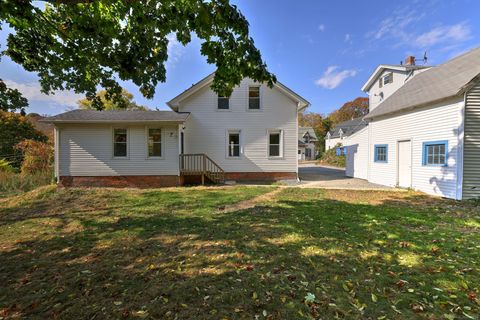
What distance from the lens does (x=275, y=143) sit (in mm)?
14438

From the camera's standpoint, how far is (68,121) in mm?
11281

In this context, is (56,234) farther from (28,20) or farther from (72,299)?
(28,20)

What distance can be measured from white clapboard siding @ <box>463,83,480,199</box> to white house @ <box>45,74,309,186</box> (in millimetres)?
7220

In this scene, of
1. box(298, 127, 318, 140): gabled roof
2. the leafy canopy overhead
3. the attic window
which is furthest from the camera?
box(298, 127, 318, 140): gabled roof

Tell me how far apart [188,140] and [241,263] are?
1128cm

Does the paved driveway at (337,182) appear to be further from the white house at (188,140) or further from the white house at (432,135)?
the white house at (188,140)

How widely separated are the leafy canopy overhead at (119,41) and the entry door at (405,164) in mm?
10203

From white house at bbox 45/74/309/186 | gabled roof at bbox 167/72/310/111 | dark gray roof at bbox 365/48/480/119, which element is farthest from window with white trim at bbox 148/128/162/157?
dark gray roof at bbox 365/48/480/119

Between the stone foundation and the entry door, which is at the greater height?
the entry door

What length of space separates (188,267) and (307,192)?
768 centimetres

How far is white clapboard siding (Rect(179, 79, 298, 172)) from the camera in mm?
14188

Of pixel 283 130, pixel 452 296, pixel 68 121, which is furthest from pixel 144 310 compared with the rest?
pixel 283 130

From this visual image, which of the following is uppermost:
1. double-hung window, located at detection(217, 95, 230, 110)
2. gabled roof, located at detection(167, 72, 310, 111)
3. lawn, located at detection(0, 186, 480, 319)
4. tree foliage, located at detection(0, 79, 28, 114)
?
gabled roof, located at detection(167, 72, 310, 111)

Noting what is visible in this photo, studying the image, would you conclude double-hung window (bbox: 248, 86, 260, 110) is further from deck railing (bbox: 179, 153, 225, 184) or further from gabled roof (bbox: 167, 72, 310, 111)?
deck railing (bbox: 179, 153, 225, 184)
